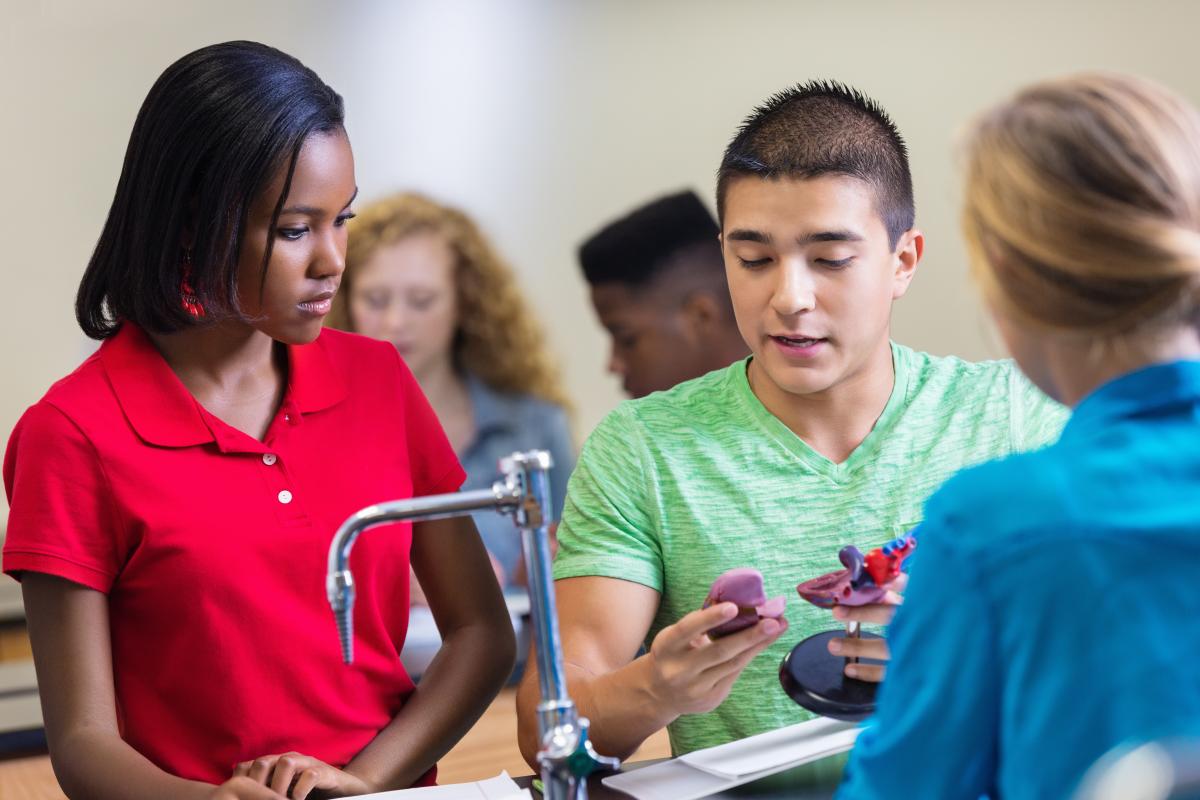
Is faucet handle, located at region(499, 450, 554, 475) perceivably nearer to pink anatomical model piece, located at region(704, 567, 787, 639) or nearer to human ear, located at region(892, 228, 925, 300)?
pink anatomical model piece, located at region(704, 567, 787, 639)

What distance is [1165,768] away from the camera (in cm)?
56

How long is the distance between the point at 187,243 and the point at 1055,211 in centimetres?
92

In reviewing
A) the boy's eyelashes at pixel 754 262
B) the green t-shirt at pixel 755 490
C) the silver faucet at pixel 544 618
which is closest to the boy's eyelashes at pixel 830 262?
the boy's eyelashes at pixel 754 262

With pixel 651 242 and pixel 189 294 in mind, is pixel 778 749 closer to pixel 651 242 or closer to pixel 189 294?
pixel 189 294

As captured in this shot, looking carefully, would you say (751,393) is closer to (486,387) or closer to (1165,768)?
(1165,768)

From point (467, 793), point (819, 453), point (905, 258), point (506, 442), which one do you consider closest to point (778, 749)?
point (467, 793)

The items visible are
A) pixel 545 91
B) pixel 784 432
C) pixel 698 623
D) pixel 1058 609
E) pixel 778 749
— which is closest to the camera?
pixel 1058 609

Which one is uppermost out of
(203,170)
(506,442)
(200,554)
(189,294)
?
(203,170)

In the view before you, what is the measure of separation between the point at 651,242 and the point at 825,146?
2.34 metres

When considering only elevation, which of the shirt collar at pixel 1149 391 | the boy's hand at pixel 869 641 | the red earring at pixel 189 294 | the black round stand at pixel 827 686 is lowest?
the black round stand at pixel 827 686

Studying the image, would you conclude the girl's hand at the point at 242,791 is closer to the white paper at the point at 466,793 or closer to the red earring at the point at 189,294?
the white paper at the point at 466,793

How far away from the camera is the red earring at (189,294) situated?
1.40 meters

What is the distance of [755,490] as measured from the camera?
1.65m

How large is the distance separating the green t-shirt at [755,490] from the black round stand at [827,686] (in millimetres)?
228
